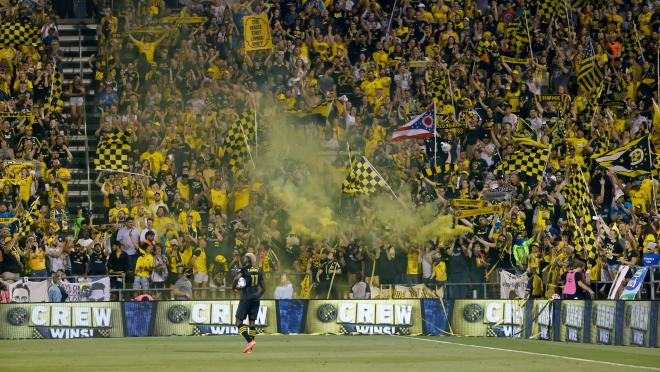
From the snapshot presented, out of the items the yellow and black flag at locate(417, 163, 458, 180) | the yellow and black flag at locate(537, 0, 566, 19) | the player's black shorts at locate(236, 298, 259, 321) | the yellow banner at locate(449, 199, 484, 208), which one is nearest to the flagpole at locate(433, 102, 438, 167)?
the yellow and black flag at locate(417, 163, 458, 180)

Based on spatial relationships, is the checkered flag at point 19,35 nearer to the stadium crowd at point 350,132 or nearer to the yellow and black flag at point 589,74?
the stadium crowd at point 350,132

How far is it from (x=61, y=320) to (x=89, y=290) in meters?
1.06

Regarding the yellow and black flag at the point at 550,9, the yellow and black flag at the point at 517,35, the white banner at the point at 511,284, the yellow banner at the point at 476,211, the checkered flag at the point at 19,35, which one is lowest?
the white banner at the point at 511,284

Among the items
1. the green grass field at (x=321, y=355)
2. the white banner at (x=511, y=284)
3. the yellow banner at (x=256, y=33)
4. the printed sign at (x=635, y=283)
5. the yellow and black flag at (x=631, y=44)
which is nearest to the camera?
the green grass field at (x=321, y=355)

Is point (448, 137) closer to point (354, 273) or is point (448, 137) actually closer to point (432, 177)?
point (432, 177)

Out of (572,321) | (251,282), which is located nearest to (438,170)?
(572,321)

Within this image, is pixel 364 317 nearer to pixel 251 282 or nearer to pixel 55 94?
pixel 251 282

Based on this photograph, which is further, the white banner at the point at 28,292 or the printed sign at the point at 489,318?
the white banner at the point at 28,292

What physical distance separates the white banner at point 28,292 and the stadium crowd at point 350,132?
36 cm

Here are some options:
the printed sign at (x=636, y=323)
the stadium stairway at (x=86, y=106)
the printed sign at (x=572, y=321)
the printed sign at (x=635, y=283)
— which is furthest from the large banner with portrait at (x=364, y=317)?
the stadium stairway at (x=86, y=106)

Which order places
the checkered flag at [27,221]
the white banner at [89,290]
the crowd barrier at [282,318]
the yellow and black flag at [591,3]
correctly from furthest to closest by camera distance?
1. the yellow and black flag at [591,3]
2. the checkered flag at [27,221]
3. the white banner at [89,290]
4. the crowd barrier at [282,318]

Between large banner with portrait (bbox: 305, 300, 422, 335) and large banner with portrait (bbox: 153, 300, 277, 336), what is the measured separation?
1.10m

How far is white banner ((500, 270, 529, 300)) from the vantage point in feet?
105

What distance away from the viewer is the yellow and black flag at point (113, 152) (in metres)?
35.2
